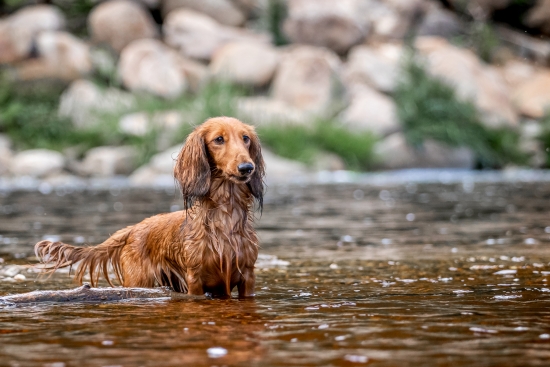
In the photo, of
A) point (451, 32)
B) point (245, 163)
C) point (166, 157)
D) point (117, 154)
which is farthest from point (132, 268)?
point (451, 32)

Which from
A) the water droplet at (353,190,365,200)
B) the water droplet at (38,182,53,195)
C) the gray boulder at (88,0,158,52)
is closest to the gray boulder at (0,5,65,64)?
the gray boulder at (88,0,158,52)

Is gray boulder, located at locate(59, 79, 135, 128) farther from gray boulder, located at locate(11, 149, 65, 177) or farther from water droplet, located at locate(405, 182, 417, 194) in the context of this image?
water droplet, located at locate(405, 182, 417, 194)

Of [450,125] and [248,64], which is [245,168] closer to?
[450,125]

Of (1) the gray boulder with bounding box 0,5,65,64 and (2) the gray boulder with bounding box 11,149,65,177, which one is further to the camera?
(1) the gray boulder with bounding box 0,5,65,64

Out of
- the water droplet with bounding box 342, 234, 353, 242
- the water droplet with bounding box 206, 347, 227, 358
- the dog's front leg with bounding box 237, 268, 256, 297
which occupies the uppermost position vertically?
the water droplet with bounding box 342, 234, 353, 242

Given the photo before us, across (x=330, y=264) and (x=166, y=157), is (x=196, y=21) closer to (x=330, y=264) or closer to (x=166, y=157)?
(x=166, y=157)

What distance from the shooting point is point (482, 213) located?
40.8 feet

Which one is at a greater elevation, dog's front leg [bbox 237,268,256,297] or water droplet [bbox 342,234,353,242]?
water droplet [bbox 342,234,353,242]

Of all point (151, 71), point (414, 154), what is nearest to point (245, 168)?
point (414, 154)

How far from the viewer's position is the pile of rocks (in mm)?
23188

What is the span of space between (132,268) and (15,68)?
2168cm

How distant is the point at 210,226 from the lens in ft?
18.7

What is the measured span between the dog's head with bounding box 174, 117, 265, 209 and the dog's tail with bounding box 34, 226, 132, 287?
0.92 m

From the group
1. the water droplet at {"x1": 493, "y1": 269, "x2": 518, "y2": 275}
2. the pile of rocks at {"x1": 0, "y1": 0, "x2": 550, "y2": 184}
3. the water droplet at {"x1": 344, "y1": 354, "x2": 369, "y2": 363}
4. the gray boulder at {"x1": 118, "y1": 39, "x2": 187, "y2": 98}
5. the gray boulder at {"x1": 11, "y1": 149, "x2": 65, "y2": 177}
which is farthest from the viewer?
the gray boulder at {"x1": 118, "y1": 39, "x2": 187, "y2": 98}
